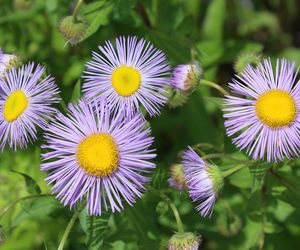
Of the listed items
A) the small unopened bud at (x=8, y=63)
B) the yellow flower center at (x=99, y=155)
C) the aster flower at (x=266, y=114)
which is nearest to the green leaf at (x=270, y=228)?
the aster flower at (x=266, y=114)

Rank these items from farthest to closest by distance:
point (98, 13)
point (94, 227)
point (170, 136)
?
1. point (170, 136)
2. point (98, 13)
3. point (94, 227)

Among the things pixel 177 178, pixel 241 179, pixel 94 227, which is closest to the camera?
pixel 177 178

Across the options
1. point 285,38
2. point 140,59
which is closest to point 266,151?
point 140,59

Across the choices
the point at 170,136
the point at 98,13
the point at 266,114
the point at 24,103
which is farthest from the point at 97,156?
the point at 170,136

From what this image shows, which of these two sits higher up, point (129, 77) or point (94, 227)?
point (129, 77)

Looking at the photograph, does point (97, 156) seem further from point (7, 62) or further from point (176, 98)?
point (7, 62)

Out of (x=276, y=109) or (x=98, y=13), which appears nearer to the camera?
(x=276, y=109)

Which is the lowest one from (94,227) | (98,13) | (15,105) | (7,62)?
(94,227)

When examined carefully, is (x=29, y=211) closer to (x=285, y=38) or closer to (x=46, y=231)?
(x=46, y=231)
